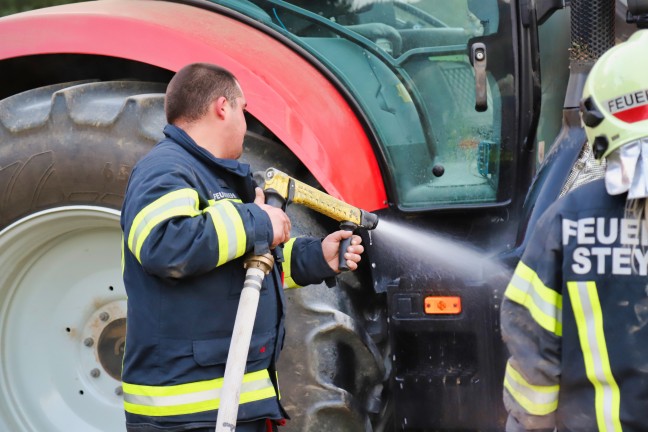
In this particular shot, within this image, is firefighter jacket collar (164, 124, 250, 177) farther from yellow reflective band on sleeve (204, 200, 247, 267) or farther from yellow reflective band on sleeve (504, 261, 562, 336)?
yellow reflective band on sleeve (504, 261, 562, 336)

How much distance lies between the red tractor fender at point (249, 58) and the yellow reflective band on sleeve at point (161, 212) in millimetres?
685

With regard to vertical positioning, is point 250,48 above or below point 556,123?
above

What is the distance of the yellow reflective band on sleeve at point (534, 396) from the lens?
239 cm

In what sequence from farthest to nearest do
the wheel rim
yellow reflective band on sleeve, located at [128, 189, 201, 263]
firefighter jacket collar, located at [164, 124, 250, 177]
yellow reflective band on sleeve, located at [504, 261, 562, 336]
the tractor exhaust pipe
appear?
the wheel rim, the tractor exhaust pipe, firefighter jacket collar, located at [164, 124, 250, 177], yellow reflective band on sleeve, located at [128, 189, 201, 263], yellow reflective band on sleeve, located at [504, 261, 562, 336]

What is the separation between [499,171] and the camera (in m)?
3.62

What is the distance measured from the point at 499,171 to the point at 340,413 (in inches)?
37.8

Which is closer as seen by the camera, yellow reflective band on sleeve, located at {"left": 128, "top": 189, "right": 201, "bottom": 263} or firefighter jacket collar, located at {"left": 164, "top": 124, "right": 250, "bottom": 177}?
yellow reflective band on sleeve, located at {"left": 128, "top": 189, "right": 201, "bottom": 263}

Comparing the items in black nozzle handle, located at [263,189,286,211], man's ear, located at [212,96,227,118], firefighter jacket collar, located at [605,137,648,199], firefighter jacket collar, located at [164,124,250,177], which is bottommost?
black nozzle handle, located at [263,189,286,211]

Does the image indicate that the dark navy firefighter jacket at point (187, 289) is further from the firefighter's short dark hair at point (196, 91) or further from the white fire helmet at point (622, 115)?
the white fire helmet at point (622, 115)

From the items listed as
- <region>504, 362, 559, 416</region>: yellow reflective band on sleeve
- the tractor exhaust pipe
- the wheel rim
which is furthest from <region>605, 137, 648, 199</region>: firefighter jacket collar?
the wheel rim

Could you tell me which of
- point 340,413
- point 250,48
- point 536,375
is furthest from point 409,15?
point 536,375

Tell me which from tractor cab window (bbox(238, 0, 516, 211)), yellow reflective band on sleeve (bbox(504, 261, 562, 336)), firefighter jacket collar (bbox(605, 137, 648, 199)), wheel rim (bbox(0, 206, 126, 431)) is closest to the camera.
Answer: firefighter jacket collar (bbox(605, 137, 648, 199))

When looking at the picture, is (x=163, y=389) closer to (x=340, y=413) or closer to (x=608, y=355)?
(x=340, y=413)

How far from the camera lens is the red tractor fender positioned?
347 centimetres
